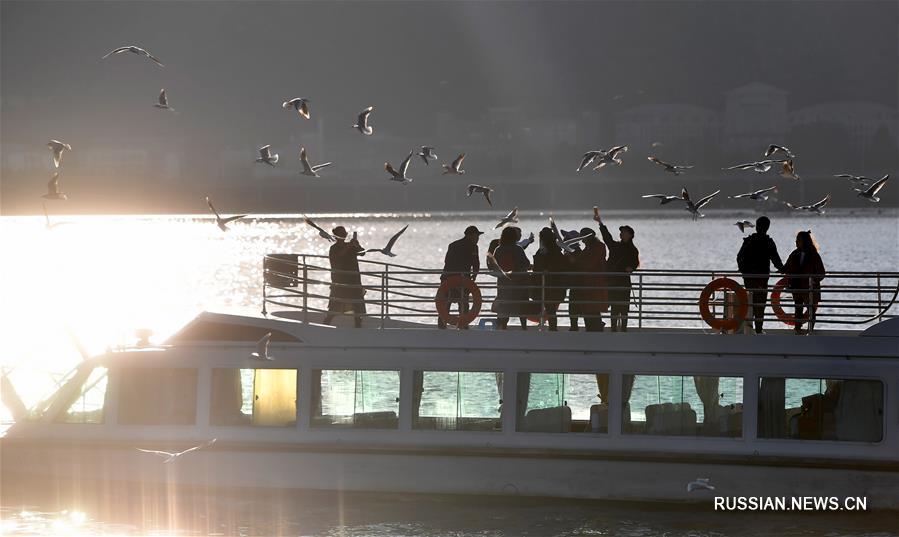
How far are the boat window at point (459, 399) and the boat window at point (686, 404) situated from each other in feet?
4.86

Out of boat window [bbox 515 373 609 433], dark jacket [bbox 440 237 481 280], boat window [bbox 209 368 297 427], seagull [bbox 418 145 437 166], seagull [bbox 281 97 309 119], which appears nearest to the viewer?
boat window [bbox 515 373 609 433]

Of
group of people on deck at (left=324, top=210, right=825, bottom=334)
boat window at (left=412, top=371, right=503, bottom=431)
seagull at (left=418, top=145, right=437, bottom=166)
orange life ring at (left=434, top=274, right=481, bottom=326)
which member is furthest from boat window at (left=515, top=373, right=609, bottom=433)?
seagull at (left=418, top=145, right=437, bottom=166)

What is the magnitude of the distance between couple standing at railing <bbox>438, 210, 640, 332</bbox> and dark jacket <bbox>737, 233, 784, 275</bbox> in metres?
1.33

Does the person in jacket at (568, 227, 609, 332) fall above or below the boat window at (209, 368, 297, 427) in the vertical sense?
above

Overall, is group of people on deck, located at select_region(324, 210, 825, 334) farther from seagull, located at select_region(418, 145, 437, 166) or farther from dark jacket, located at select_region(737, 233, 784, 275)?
seagull, located at select_region(418, 145, 437, 166)

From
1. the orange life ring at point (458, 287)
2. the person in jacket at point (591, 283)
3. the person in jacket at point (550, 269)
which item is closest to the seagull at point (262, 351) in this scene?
the orange life ring at point (458, 287)

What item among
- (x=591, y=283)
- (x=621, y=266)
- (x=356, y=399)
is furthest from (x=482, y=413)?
(x=621, y=266)

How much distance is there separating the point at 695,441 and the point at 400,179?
8.19m

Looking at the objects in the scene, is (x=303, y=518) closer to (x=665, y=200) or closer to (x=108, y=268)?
(x=665, y=200)

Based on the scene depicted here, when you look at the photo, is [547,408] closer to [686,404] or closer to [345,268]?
[686,404]

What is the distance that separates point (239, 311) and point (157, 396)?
1.84m

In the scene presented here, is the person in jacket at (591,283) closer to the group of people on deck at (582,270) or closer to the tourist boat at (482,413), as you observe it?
the group of people on deck at (582,270)

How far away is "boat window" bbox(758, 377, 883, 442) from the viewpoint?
1561 centimetres

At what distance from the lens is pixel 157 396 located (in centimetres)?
1680
